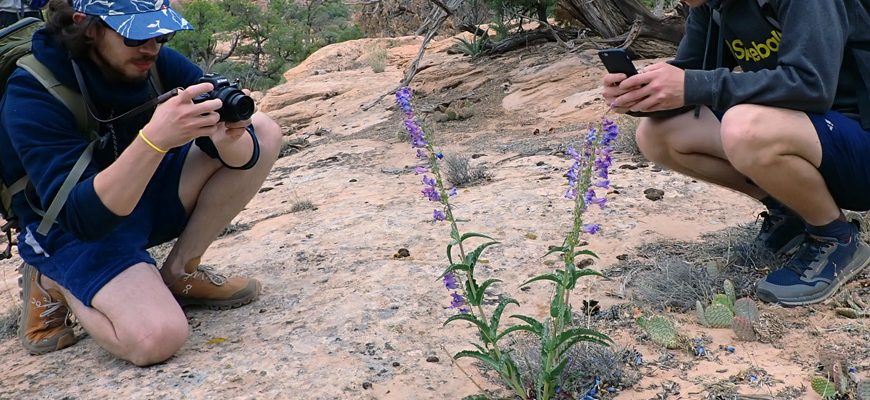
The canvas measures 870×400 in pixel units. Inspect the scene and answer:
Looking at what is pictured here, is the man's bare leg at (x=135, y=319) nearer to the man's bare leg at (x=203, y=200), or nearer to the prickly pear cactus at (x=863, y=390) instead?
the man's bare leg at (x=203, y=200)

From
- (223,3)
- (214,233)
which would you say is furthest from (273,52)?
(214,233)

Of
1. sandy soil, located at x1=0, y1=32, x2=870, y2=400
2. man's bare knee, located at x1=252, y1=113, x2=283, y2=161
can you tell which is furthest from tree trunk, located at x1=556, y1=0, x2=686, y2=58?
man's bare knee, located at x1=252, y1=113, x2=283, y2=161

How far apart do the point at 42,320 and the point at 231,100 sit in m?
1.18

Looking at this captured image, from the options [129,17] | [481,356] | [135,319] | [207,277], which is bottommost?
[207,277]

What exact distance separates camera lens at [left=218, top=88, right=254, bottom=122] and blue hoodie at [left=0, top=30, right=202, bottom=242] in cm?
37

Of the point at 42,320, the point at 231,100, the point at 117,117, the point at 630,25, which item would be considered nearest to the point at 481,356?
the point at 231,100

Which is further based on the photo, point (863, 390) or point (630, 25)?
point (630, 25)

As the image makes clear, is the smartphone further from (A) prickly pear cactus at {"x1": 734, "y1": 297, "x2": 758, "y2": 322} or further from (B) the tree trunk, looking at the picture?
(B) the tree trunk

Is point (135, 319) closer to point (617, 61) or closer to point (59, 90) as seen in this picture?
point (59, 90)

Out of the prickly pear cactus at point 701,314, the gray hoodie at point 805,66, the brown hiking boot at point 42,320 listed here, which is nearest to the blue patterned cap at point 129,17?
the brown hiking boot at point 42,320

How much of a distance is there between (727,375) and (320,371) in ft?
3.96

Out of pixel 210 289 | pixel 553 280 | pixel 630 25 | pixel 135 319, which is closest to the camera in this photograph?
pixel 553 280

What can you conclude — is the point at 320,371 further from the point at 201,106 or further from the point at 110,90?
the point at 110,90

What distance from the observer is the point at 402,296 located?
284cm
